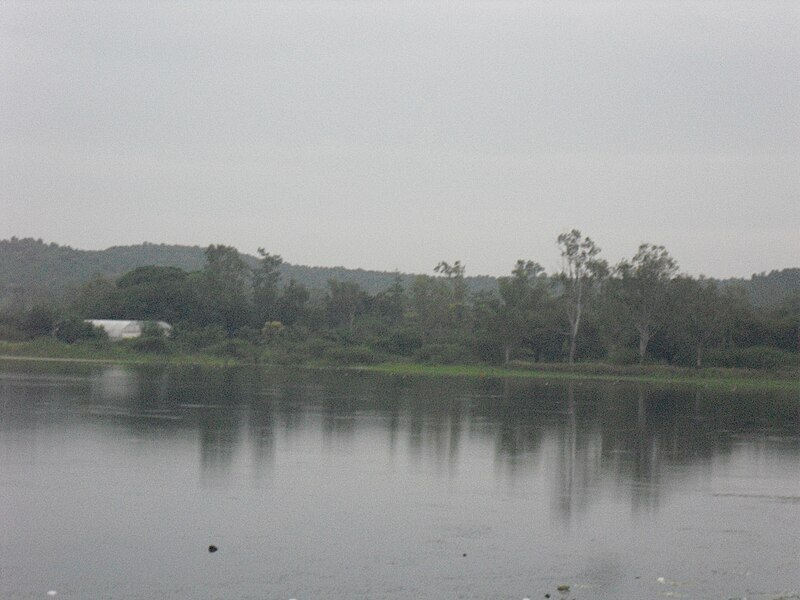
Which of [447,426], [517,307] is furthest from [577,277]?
[447,426]

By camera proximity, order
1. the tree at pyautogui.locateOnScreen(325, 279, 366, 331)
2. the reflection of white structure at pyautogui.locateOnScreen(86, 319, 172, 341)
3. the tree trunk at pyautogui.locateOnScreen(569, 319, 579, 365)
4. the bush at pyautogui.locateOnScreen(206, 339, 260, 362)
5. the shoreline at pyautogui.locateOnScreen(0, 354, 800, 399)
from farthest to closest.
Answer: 1. the tree at pyautogui.locateOnScreen(325, 279, 366, 331)
2. the reflection of white structure at pyautogui.locateOnScreen(86, 319, 172, 341)
3. the bush at pyautogui.locateOnScreen(206, 339, 260, 362)
4. the tree trunk at pyautogui.locateOnScreen(569, 319, 579, 365)
5. the shoreline at pyautogui.locateOnScreen(0, 354, 800, 399)

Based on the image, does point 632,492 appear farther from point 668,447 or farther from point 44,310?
point 44,310

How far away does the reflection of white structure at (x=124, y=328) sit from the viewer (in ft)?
338

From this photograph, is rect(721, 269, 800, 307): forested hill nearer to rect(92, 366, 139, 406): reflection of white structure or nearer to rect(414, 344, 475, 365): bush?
rect(414, 344, 475, 365): bush

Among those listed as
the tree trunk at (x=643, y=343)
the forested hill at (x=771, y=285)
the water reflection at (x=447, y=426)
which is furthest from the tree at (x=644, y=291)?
the forested hill at (x=771, y=285)

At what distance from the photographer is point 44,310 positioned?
331 feet

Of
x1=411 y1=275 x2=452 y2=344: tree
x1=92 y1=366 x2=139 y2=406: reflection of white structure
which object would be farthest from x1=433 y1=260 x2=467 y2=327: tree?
x1=92 y1=366 x2=139 y2=406: reflection of white structure

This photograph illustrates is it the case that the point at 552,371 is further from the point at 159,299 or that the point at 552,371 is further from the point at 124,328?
the point at 159,299

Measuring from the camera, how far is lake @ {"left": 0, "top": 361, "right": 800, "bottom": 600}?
13461 millimetres

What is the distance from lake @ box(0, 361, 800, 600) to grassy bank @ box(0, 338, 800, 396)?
41.5m

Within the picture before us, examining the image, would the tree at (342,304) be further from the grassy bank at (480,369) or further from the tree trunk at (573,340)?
the tree trunk at (573,340)

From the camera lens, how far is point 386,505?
61.9 ft

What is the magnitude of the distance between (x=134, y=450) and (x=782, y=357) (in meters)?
69.4

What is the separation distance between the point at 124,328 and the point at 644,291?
49.9m
